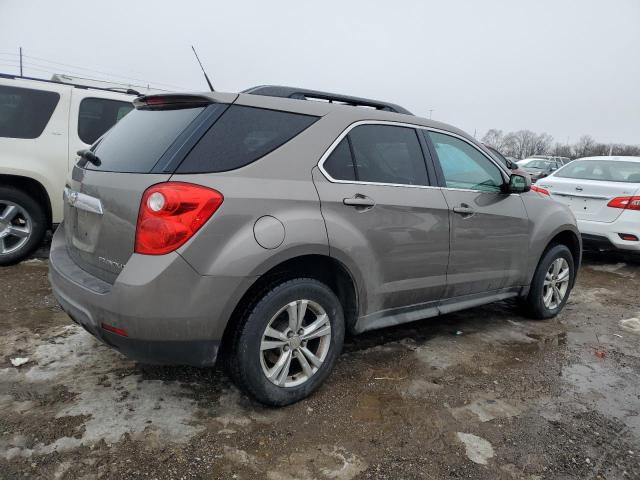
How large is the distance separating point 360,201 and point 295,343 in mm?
880

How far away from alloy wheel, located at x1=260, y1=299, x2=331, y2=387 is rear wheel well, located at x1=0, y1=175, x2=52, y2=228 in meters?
3.57

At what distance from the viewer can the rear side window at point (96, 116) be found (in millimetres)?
5211

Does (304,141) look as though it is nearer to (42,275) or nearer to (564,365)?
(564,365)

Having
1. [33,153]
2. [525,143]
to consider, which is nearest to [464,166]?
[33,153]

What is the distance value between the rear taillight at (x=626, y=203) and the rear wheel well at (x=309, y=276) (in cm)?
515

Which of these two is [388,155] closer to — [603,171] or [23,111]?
[23,111]

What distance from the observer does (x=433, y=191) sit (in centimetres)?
329

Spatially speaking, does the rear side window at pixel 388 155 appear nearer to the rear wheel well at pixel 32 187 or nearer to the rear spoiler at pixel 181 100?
the rear spoiler at pixel 181 100

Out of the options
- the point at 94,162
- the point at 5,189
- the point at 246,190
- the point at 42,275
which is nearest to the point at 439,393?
the point at 246,190

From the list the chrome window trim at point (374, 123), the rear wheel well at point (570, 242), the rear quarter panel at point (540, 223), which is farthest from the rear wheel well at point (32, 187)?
the rear wheel well at point (570, 242)

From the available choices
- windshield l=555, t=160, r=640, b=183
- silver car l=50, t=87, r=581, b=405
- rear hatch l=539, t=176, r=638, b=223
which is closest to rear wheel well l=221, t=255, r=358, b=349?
silver car l=50, t=87, r=581, b=405

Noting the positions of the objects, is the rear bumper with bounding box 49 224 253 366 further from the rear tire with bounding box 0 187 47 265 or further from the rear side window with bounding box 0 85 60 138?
the rear side window with bounding box 0 85 60 138

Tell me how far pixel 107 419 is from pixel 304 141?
5.84 ft

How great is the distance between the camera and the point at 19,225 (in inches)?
195
